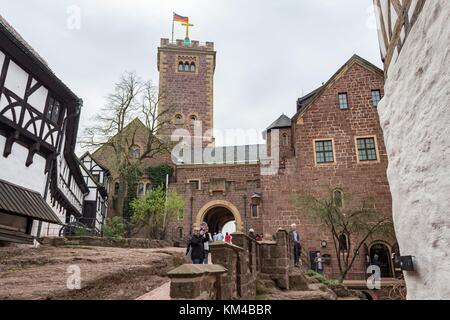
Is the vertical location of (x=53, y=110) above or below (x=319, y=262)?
above

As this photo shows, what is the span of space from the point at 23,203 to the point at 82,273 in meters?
5.10

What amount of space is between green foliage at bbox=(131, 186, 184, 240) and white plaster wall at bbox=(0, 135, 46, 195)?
1000 centimetres

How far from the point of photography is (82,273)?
7.03 metres

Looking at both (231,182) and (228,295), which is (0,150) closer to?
(228,295)

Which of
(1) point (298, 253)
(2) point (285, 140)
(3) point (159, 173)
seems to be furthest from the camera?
(3) point (159, 173)

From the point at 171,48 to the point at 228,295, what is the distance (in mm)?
36102

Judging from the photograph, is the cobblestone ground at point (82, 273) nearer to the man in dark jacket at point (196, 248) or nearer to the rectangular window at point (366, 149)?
the man in dark jacket at point (196, 248)

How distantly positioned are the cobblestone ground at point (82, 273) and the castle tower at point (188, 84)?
87.6 ft

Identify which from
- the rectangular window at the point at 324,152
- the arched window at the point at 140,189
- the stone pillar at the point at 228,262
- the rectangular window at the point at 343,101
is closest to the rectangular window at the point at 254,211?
the rectangular window at the point at 324,152

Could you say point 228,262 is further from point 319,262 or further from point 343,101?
point 343,101

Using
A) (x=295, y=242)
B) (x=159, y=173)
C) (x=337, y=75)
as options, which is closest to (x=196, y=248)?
(x=295, y=242)

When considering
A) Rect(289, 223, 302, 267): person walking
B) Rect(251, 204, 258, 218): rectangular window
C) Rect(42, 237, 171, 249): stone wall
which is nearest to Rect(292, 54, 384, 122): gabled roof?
Rect(251, 204, 258, 218): rectangular window

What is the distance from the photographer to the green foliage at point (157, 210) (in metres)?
22.5
